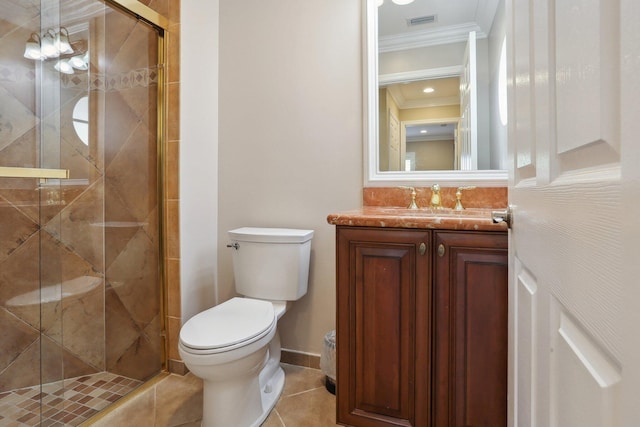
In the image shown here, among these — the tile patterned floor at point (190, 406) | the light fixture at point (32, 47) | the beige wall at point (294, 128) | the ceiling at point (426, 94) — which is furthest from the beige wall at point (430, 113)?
the light fixture at point (32, 47)

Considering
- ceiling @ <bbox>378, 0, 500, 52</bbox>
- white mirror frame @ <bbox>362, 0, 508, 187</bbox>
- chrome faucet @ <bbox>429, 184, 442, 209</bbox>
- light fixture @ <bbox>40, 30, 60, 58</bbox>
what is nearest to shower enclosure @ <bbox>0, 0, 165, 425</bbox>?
light fixture @ <bbox>40, 30, 60, 58</bbox>

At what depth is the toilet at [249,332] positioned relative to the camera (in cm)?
126

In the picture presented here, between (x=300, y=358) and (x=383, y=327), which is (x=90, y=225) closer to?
(x=300, y=358)

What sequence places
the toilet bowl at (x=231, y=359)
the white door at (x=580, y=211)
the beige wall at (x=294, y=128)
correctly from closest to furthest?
1. the white door at (x=580, y=211)
2. the toilet bowl at (x=231, y=359)
3. the beige wall at (x=294, y=128)

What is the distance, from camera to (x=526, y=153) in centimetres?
69

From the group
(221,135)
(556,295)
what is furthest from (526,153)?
(221,135)

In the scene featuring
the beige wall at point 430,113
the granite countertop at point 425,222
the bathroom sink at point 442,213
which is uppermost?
the beige wall at point 430,113

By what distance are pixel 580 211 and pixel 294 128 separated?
1.68 m

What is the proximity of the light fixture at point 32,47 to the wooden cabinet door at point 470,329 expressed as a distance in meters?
1.91

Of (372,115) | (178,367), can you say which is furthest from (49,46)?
(178,367)

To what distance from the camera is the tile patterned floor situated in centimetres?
147

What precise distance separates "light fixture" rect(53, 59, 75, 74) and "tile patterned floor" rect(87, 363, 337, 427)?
1.62 meters

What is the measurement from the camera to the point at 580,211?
0.38 metres

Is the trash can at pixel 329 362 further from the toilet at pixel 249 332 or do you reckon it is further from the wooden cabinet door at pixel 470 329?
the wooden cabinet door at pixel 470 329
